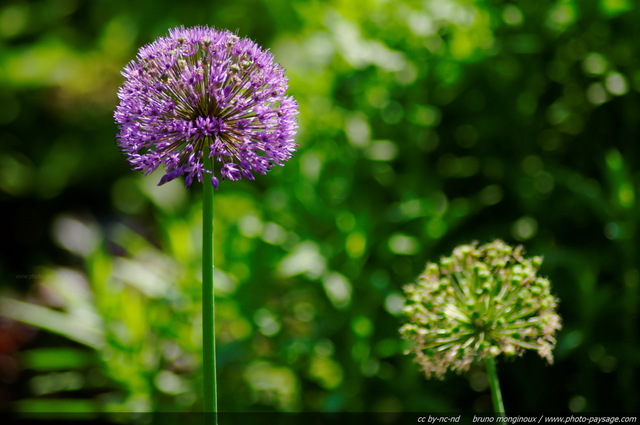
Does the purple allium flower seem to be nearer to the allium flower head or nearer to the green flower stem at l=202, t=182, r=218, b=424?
the green flower stem at l=202, t=182, r=218, b=424

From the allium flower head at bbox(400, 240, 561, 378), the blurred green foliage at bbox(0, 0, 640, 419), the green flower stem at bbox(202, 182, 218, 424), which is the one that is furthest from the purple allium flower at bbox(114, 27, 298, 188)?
the blurred green foliage at bbox(0, 0, 640, 419)

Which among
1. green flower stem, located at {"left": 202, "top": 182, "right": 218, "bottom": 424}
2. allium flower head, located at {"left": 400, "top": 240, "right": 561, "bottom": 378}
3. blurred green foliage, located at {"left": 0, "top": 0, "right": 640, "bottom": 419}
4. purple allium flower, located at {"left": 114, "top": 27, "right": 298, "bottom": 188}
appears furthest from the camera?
blurred green foliage, located at {"left": 0, "top": 0, "right": 640, "bottom": 419}

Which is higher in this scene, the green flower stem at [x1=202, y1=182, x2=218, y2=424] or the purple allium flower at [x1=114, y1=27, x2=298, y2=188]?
the purple allium flower at [x1=114, y1=27, x2=298, y2=188]

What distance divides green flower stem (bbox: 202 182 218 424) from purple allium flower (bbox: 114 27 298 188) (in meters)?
0.11

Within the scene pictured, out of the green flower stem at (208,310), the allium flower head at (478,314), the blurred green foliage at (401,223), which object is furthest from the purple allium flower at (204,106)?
the blurred green foliage at (401,223)

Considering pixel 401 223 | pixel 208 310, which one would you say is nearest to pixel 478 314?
pixel 208 310

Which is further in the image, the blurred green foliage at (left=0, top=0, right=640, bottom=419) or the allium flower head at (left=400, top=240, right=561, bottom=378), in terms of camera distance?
the blurred green foliage at (left=0, top=0, right=640, bottom=419)

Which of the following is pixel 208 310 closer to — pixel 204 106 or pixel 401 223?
pixel 204 106

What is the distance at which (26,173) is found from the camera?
600cm

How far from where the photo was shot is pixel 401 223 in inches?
118

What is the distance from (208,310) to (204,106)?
1.06ft

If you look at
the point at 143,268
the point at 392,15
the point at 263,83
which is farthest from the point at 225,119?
the point at 143,268

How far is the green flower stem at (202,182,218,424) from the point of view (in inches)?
31.8

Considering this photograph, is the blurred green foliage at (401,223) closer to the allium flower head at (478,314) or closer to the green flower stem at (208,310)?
the allium flower head at (478,314)
